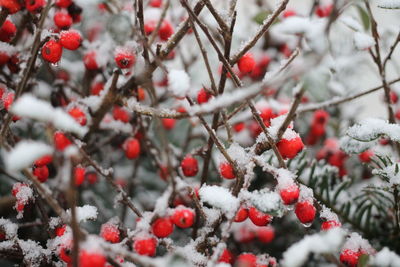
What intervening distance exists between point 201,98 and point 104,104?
8.0 inches

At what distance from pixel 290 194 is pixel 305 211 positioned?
0.21 feet

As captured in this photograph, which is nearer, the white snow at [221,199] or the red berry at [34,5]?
the white snow at [221,199]

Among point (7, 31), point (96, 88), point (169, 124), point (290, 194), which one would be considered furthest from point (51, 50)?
point (169, 124)

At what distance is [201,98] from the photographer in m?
0.94

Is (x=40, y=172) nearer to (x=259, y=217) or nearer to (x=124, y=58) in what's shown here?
(x=124, y=58)

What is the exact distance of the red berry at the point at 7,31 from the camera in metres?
0.91

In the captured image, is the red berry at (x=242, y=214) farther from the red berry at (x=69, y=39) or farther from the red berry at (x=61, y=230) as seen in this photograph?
the red berry at (x=69, y=39)

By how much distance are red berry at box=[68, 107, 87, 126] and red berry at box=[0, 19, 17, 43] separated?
0.20 meters

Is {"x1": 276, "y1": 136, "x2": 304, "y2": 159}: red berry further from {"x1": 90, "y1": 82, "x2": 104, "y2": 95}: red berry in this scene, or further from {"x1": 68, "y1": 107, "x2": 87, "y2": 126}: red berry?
{"x1": 90, "y1": 82, "x2": 104, "y2": 95}: red berry

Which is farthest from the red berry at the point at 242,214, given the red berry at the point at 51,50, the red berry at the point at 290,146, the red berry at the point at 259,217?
the red berry at the point at 51,50

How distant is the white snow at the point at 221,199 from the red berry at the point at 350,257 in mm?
239

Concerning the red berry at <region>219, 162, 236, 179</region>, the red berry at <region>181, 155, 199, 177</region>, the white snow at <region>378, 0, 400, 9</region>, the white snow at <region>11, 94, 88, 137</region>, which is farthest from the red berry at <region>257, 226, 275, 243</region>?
the white snow at <region>11, 94, 88, 137</region>

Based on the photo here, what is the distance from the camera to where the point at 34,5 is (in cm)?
86

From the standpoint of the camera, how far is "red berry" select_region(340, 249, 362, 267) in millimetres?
767
